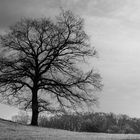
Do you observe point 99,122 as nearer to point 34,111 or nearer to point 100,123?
point 100,123

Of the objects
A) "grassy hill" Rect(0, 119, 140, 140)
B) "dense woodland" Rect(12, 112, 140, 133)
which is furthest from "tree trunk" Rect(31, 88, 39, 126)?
"dense woodland" Rect(12, 112, 140, 133)

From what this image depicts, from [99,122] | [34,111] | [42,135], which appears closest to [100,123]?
[99,122]

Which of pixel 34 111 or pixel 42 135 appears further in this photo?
pixel 34 111

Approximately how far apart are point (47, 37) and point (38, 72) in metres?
4.29

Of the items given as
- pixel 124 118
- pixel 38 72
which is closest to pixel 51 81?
pixel 38 72

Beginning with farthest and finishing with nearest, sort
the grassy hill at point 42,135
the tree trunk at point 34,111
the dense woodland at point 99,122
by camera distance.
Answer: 1. the dense woodland at point 99,122
2. the tree trunk at point 34,111
3. the grassy hill at point 42,135

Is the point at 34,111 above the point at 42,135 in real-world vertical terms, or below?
above

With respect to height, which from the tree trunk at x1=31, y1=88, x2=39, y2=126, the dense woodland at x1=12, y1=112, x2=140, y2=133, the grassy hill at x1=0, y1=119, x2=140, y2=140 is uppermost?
the dense woodland at x1=12, y1=112, x2=140, y2=133

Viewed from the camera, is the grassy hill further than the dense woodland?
No

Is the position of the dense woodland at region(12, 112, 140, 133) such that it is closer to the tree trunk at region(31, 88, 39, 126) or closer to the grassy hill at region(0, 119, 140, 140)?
the tree trunk at region(31, 88, 39, 126)

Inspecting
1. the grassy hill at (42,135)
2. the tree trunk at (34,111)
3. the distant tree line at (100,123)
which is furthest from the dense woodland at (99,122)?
the grassy hill at (42,135)

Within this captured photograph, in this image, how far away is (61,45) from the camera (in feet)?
137

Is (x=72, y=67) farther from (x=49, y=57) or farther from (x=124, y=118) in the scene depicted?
(x=124, y=118)

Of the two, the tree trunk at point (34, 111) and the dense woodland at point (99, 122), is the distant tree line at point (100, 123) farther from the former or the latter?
the tree trunk at point (34, 111)
